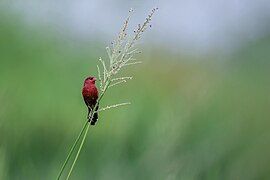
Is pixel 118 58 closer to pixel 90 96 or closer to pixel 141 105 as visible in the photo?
pixel 90 96

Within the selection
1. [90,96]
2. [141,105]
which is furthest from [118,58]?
[141,105]

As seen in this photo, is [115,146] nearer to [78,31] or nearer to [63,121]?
[63,121]

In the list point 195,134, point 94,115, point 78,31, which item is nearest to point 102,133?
point 195,134

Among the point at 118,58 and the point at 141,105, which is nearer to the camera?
the point at 118,58

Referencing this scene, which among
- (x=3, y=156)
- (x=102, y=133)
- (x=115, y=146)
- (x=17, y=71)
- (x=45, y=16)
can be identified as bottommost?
(x=3, y=156)

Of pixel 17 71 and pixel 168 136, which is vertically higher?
pixel 17 71

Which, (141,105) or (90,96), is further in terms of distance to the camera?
(141,105)

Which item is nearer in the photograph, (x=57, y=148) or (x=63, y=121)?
(x=57, y=148)

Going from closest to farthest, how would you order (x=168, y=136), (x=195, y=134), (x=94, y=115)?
(x=94, y=115)
(x=168, y=136)
(x=195, y=134)

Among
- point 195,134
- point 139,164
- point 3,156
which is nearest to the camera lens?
point 3,156
